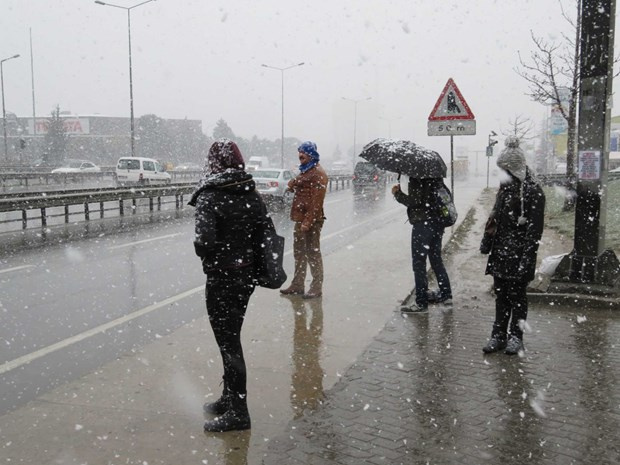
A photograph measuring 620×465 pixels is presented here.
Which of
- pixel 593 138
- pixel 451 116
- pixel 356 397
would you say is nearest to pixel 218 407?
pixel 356 397

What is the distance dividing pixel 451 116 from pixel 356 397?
823 centimetres

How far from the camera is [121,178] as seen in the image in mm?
31031

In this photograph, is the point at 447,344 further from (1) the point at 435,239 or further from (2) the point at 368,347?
(1) the point at 435,239

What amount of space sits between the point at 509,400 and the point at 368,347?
148cm

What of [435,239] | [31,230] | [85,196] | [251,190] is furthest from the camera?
[85,196]

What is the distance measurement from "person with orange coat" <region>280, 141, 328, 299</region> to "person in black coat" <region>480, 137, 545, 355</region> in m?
2.30

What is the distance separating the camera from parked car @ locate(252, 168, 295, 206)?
22.0m

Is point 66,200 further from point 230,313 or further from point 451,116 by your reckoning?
point 230,313

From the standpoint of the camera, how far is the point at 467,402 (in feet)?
13.8

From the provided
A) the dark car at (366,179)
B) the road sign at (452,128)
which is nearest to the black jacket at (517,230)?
the road sign at (452,128)

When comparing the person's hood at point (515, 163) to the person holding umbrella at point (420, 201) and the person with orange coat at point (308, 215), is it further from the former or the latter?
the person with orange coat at point (308, 215)

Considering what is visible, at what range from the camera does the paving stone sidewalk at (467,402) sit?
3516mm

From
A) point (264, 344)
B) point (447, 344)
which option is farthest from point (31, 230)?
point (447, 344)

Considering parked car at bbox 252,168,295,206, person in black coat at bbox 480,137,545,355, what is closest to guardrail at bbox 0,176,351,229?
parked car at bbox 252,168,295,206
